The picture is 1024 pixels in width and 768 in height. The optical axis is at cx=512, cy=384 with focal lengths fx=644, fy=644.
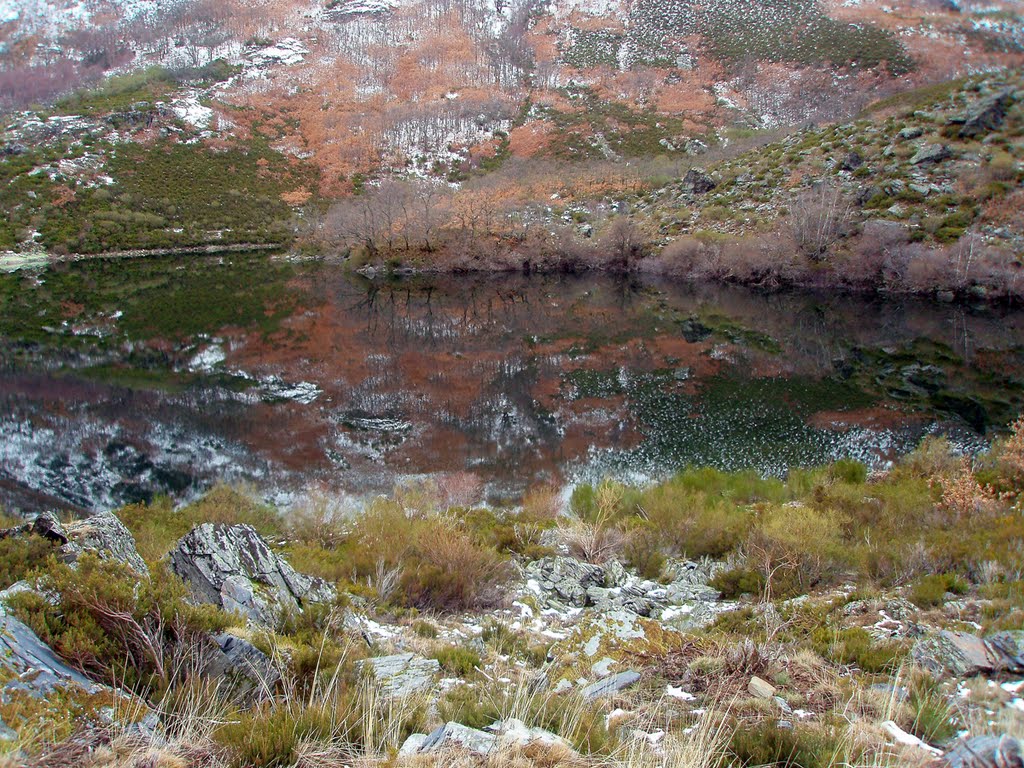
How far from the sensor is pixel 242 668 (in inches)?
158

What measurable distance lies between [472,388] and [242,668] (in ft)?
57.0

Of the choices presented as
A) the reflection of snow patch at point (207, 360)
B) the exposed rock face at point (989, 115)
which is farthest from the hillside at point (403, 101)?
the reflection of snow patch at point (207, 360)

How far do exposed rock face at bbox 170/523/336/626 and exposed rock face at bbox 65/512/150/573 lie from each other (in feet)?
1.28

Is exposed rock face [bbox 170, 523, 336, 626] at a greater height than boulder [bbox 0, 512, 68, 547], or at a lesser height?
lesser

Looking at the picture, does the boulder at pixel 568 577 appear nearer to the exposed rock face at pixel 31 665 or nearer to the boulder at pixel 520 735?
the boulder at pixel 520 735

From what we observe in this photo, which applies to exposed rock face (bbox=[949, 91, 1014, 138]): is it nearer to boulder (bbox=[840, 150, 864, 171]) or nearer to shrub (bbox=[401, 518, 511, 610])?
boulder (bbox=[840, 150, 864, 171])

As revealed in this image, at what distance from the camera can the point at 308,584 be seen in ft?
21.2

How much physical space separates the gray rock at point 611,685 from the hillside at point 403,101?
154ft

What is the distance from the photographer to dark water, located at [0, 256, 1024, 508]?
15062 mm

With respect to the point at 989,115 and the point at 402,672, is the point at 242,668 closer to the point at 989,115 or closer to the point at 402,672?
the point at 402,672

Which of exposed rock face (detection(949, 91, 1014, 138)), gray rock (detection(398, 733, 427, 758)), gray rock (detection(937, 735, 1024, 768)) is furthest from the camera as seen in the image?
exposed rock face (detection(949, 91, 1014, 138))

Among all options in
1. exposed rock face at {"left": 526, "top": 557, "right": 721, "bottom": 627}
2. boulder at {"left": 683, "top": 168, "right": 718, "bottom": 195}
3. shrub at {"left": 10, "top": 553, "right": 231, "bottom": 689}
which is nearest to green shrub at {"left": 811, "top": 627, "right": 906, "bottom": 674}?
exposed rock face at {"left": 526, "top": 557, "right": 721, "bottom": 627}

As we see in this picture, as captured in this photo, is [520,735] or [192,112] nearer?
[520,735]

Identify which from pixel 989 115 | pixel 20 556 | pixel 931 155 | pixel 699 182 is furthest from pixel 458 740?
pixel 699 182
